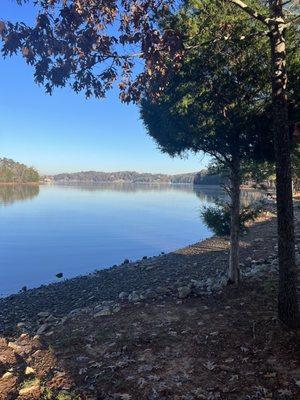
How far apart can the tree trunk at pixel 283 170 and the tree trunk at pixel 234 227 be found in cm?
400

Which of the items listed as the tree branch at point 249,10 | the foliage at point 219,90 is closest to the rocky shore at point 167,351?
the foliage at point 219,90

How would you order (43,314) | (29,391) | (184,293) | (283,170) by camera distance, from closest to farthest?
(29,391), (283,170), (184,293), (43,314)

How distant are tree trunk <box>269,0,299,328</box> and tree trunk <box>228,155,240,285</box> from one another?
158 inches

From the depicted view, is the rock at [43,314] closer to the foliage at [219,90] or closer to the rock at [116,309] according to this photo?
the rock at [116,309]

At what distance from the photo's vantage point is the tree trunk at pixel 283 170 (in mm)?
7438

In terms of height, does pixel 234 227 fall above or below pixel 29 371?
above

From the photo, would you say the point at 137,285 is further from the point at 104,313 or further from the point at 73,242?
the point at 73,242

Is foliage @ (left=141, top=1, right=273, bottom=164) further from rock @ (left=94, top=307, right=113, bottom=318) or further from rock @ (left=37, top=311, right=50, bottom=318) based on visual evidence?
rock @ (left=37, top=311, right=50, bottom=318)

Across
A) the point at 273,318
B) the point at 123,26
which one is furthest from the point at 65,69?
the point at 273,318

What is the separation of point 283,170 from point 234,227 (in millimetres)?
4649

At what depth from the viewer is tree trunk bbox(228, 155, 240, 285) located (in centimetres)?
1174

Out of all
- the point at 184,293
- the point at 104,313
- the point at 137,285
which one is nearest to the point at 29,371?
the point at 104,313

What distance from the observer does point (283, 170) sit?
7.46 metres

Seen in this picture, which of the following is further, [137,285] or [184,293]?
[137,285]
